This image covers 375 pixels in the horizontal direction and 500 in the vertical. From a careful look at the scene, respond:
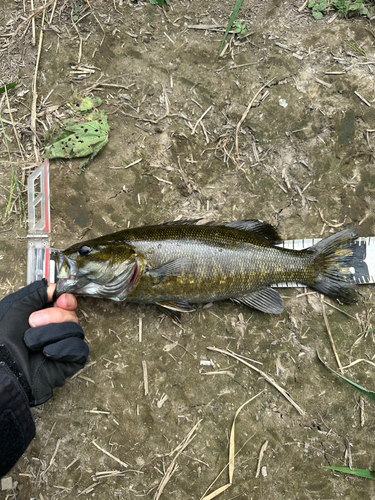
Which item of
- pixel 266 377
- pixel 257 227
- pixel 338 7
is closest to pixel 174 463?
pixel 266 377

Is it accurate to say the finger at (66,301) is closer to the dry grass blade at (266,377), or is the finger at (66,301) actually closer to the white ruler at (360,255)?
the dry grass blade at (266,377)

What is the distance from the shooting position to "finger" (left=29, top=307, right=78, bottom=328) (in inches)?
135

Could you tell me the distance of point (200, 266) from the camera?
3.62 metres

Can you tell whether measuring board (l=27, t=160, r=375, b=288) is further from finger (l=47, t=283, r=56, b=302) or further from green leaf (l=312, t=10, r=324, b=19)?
green leaf (l=312, t=10, r=324, b=19)

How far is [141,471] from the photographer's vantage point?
12.5 ft

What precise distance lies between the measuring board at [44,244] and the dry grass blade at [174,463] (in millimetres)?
1901

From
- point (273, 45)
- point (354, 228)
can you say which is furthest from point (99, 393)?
point (273, 45)

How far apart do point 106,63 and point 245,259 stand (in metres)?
2.86

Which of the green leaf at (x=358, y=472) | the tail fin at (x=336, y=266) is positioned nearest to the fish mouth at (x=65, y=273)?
the tail fin at (x=336, y=266)

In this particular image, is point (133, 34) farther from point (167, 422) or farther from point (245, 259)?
point (167, 422)

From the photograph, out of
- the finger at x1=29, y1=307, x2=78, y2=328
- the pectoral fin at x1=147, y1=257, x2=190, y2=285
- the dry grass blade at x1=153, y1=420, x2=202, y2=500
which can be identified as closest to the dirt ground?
the dry grass blade at x1=153, y1=420, x2=202, y2=500

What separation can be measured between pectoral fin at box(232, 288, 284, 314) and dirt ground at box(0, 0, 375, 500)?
0.19 meters

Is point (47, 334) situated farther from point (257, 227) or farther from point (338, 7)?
point (338, 7)

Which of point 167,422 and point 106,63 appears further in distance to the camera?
point 106,63
